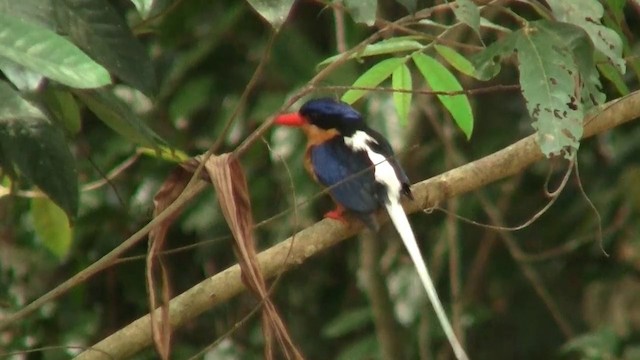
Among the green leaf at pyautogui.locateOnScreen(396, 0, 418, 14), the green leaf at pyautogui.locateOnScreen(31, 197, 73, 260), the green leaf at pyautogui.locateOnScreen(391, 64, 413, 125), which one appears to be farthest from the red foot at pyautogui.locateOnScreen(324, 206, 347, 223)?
the green leaf at pyautogui.locateOnScreen(396, 0, 418, 14)

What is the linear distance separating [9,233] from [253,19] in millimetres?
1031

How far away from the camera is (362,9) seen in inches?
67.0

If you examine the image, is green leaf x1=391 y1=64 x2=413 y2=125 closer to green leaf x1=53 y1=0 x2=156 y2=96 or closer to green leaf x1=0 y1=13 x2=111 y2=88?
green leaf x1=53 y1=0 x2=156 y2=96

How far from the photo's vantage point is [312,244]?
231 cm

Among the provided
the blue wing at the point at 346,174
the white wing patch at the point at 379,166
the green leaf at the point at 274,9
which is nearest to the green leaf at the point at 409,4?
the green leaf at the point at 274,9

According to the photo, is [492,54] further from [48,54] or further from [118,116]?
[48,54]

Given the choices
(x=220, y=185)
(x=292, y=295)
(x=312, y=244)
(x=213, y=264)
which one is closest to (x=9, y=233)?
(x=213, y=264)

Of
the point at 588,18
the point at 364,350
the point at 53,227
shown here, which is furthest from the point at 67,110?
the point at 364,350

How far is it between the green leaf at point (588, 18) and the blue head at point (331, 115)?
4.77ft

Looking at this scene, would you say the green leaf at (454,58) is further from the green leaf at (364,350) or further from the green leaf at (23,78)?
the green leaf at (364,350)

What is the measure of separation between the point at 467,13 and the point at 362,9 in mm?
169

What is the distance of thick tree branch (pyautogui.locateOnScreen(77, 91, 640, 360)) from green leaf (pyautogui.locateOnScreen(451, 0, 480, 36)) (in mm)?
499

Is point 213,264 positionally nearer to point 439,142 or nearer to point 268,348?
point 439,142

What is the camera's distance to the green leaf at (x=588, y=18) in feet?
6.17
